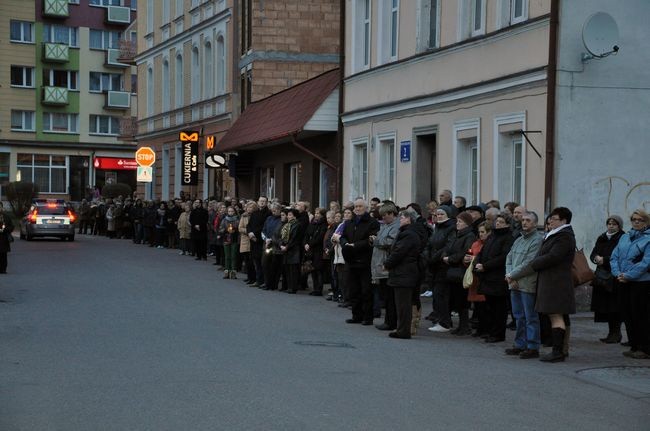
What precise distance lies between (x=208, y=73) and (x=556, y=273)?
34499 mm

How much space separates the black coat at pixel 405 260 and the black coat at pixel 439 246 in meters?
0.81

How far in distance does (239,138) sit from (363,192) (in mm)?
9495

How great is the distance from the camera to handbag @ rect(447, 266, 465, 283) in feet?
51.6

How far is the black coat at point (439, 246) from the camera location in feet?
53.0

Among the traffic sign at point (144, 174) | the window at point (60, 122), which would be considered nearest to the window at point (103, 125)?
the window at point (60, 122)

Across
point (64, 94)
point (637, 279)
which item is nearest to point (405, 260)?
point (637, 279)

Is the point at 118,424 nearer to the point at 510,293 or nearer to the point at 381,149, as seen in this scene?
the point at 510,293

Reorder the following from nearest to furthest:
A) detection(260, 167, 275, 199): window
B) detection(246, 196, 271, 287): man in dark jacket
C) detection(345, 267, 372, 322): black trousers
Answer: detection(345, 267, 372, 322): black trousers
detection(246, 196, 271, 287): man in dark jacket
detection(260, 167, 275, 199): window

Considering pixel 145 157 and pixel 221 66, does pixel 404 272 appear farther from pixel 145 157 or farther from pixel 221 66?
pixel 145 157

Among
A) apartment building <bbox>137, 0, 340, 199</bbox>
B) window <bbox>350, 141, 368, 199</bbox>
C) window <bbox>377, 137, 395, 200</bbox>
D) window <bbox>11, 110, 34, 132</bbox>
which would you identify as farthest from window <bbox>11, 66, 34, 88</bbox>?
window <bbox>377, 137, 395, 200</bbox>

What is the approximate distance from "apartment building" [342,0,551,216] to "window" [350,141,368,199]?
3cm

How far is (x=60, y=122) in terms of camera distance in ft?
259

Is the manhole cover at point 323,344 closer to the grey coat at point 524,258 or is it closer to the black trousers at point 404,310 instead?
the black trousers at point 404,310

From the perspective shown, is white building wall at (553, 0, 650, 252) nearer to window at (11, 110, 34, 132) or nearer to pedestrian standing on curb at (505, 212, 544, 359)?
pedestrian standing on curb at (505, 212, 544, 359)
